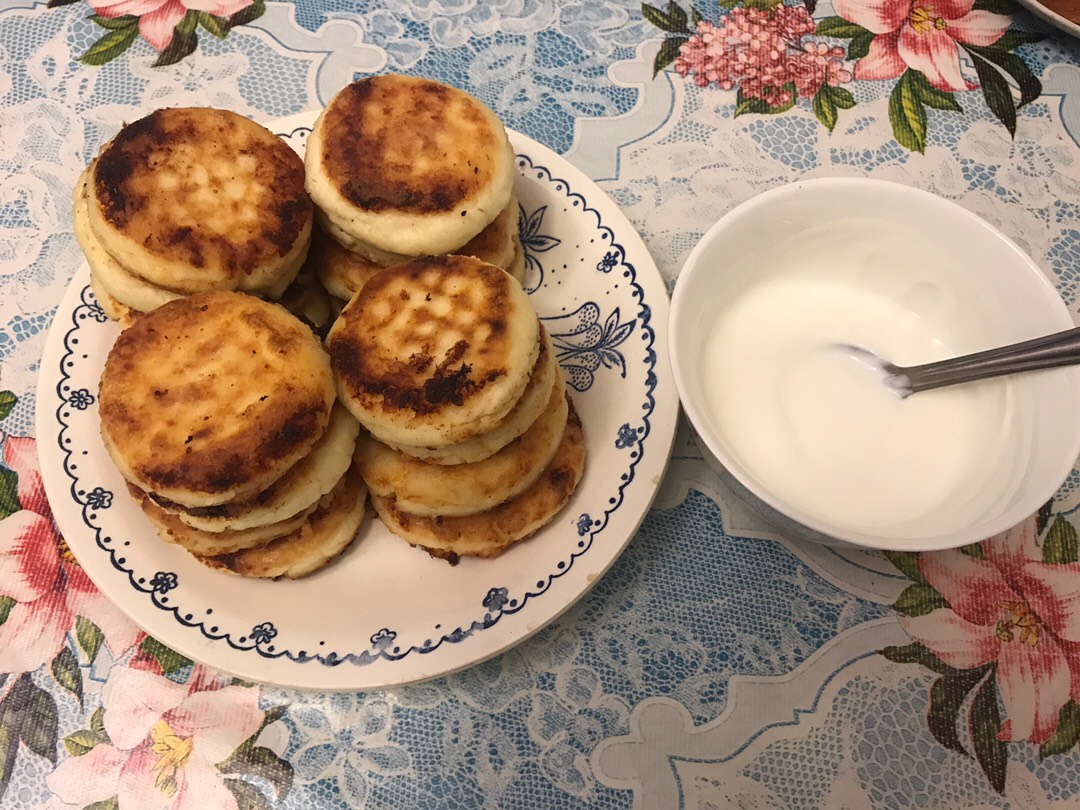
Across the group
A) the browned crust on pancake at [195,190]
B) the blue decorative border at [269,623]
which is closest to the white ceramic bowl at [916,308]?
the blue decorative border at [269,623]

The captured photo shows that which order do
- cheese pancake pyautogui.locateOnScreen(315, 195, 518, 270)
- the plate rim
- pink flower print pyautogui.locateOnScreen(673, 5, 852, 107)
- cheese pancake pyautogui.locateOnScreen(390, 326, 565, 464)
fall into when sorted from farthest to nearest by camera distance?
pink flower print pyautogui.locateOnScreen(673, 5, 852, 107), the plate rim, cheese pancake pyautogui.locateOnScreen(315, 195, 518, 270), cheese pancake pyautogui.locateOnScreen(390, 326, 565, 464)

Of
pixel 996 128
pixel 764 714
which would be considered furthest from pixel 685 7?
pixel 764 714

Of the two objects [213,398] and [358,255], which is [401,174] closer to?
[358,255]

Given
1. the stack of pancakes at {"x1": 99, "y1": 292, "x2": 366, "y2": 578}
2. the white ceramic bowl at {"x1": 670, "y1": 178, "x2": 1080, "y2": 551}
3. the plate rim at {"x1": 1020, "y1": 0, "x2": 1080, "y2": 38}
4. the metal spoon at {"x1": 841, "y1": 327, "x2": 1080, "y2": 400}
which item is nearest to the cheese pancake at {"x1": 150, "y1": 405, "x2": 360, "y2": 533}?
the stack of pancakes at {"x1": 99, "y1": 292, "x2": 366, "y2": 578}

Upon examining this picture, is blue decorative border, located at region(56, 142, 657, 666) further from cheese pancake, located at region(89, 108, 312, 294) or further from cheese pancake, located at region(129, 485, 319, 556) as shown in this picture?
cheese pancake, located at region(89, 108, 312, 294)

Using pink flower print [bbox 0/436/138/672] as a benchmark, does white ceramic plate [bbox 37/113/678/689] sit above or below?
above

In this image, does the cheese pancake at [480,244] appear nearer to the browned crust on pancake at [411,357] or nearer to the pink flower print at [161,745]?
the browned crust on pancake at [411,357]
